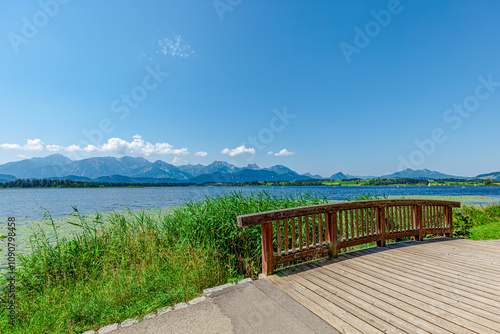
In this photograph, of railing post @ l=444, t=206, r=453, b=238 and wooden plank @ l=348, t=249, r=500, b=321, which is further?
railing post @ l=444, t=206, r=453, b=238

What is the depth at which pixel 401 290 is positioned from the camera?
3.25 m

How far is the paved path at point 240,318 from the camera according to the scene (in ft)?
8.25

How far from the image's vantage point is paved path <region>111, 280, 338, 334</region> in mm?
2514

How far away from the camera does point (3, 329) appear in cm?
307

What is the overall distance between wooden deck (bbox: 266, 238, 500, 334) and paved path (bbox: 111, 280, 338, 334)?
0.21 metres

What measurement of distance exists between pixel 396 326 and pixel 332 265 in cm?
188

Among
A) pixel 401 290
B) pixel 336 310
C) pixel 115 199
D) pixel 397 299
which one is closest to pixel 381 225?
pixel 401 290

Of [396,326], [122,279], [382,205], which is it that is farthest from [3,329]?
[382,205]

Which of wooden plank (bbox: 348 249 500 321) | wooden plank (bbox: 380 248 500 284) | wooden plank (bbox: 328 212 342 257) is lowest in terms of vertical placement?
wooden plank (bbox: 380 248 500 284)

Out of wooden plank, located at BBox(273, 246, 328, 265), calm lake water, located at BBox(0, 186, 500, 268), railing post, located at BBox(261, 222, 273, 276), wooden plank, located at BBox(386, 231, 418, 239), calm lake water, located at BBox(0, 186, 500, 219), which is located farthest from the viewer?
calm lake water, located at BBox(0, 186, 500, 219)

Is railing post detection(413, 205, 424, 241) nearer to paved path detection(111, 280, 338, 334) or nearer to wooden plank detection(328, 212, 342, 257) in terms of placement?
wooden plank detection(328, 212, 342, 257)

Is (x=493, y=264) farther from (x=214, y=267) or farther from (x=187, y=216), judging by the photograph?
(x=187, y=216)

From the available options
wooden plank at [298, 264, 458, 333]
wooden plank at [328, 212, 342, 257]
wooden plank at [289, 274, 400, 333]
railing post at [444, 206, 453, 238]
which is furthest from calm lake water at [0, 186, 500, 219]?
wooden plank at [298, 264, 458, 333]

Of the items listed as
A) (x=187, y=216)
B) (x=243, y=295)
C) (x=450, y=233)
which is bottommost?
(x=450, y=233)
